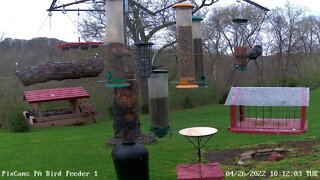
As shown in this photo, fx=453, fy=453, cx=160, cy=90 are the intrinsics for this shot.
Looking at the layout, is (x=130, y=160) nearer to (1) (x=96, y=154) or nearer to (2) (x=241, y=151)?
(1) (x=96, y=154)

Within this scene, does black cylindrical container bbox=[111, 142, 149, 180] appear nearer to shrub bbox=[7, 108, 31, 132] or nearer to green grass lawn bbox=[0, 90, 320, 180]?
green grass lawn bbox=[0, 90, 320, 180]

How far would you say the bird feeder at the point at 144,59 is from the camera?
709cm

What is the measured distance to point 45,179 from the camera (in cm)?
791

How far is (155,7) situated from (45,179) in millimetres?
13511

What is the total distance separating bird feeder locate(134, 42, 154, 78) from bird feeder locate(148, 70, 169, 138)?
0.76 metres

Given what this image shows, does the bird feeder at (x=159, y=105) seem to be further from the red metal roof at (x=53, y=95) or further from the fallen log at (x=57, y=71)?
the red metal roof at (x=53, y=95)

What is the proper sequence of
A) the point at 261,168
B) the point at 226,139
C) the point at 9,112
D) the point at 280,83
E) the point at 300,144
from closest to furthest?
the point at 261,168 < the point at 300,144 < the point at 226,139 < the point at 9,112 < the point at 280,83

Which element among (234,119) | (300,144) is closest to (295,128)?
(300,144)

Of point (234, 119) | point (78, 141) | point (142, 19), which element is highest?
point (142, 19)

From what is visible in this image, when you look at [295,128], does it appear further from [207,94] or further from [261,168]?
[207,94]

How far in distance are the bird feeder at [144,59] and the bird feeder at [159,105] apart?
760 millimetres

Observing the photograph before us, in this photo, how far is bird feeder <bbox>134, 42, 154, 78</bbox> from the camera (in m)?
7.09

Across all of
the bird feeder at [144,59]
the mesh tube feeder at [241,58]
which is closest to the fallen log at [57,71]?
the bird feeder at [144,59]

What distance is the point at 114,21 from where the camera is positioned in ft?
22.4
